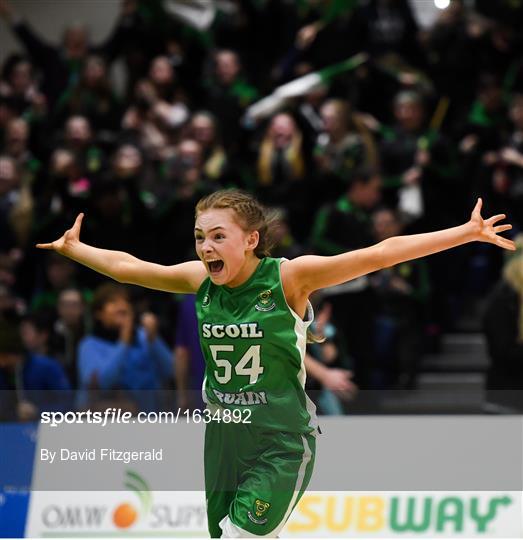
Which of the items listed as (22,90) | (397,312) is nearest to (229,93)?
(22,90)

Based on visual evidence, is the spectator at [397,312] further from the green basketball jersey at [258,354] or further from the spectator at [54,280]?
the green basketball jersey at [258,354]

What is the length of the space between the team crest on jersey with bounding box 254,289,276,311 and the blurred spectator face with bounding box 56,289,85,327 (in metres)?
4.30

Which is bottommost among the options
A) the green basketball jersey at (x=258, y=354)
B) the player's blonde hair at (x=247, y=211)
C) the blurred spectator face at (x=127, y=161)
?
the green basketball jersey at (x=258, y=354)

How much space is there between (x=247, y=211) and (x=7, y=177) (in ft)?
18.2

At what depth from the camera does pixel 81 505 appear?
791cm

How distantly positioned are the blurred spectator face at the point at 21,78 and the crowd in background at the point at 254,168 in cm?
2

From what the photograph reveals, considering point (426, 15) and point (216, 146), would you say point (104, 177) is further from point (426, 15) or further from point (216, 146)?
point (426, 15)

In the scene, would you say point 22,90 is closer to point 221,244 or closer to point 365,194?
point 365,194

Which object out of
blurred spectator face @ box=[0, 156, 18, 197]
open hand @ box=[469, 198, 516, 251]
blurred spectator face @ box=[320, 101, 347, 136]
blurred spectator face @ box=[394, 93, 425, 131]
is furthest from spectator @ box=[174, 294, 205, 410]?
open hand @ box=[469, 198, 516, 251]

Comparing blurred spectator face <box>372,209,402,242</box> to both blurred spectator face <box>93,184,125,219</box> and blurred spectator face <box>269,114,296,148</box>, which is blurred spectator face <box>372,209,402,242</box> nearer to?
blurred spectator face <box>269,114,296,148</box>

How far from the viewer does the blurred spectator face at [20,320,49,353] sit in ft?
31.3

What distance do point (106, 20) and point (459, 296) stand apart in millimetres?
4386

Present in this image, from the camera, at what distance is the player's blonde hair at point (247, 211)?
568 centimetres

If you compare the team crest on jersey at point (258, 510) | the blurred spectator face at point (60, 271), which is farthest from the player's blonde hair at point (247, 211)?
the blurred spectator face at point (60, 271)
